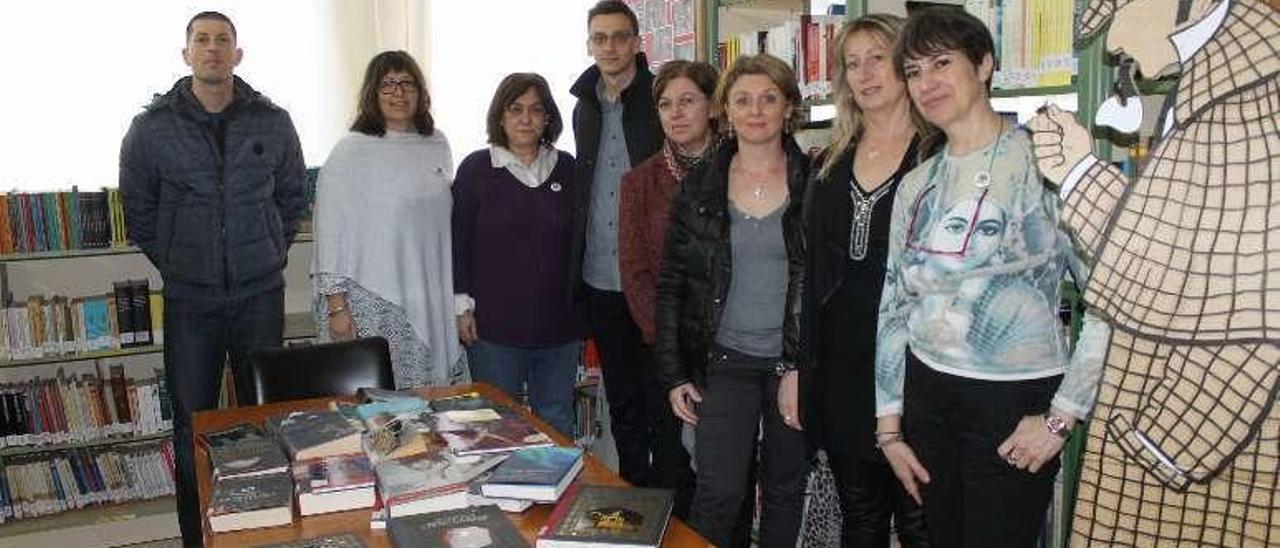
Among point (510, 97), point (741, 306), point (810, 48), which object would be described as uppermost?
point (810, 48)

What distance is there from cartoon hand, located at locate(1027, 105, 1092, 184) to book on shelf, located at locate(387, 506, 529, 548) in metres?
1.03

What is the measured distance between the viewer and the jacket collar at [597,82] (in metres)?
3.03

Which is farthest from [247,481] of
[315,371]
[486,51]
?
[486,51]

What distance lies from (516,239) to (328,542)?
5.32ft

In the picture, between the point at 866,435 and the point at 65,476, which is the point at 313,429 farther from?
the point at 65,476

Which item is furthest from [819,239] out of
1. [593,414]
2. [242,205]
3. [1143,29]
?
[593,414]

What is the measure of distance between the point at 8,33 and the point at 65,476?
65.5 inches

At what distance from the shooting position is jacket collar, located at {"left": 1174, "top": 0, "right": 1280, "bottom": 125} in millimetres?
1424

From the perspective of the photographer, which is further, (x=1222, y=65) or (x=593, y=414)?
(x=593, y=414)

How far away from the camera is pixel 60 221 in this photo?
12.0 feet

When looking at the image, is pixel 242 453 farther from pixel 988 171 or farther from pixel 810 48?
pixel 810 48

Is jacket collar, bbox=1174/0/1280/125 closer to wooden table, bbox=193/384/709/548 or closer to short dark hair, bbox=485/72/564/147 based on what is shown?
wooden table, bbox=193/384/709/548

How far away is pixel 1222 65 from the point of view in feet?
4.77

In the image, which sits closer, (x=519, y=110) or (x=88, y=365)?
(x=519, y=110)
